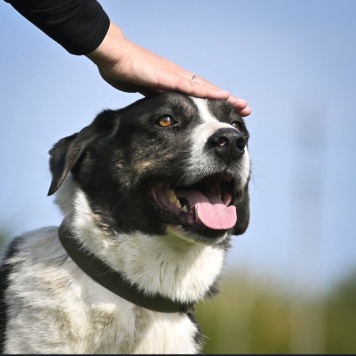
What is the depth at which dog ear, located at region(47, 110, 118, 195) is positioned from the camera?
5.22 metres

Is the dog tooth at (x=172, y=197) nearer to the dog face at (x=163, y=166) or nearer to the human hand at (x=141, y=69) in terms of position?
the dog face at (x=163, y=166)

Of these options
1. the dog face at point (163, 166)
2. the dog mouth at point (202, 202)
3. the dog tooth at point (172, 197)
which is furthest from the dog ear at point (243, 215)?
the dog tooth at point (172, 197)

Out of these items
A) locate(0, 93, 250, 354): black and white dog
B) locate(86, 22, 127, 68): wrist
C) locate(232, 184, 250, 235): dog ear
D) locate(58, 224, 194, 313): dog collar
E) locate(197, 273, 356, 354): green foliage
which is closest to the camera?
locate(0, 93, 250, 354): black and white dog

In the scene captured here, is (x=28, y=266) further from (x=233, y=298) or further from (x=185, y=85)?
(x=233, y=298)

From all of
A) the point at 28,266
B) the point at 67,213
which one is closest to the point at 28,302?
the point at 28,266

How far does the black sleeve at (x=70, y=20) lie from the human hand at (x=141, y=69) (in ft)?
0.31

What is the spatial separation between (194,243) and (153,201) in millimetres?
356

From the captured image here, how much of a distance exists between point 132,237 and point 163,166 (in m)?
0.47

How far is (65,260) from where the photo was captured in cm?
514

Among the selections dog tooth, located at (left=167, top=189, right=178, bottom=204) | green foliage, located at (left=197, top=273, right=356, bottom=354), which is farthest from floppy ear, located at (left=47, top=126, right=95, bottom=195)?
green foliage, located at (left=197, top=273, right=356, bottom=354)

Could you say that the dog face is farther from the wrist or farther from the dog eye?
the wrist

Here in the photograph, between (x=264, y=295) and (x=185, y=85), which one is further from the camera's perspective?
(x=264, y=295)

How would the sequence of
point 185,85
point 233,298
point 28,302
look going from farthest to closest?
point 233,298
point 185,85
point 28,302

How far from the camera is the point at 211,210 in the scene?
5078 millimetres
